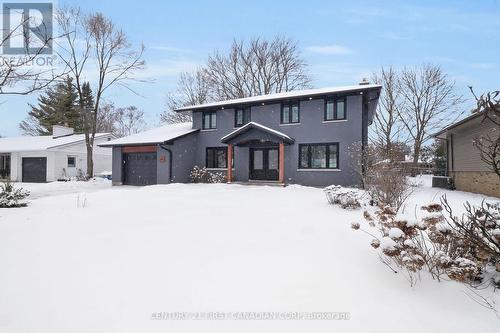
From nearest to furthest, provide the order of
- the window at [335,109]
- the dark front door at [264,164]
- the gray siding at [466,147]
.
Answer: the gray siding at [466,147] < the window at [335,109] < the dark front door at [264,164]

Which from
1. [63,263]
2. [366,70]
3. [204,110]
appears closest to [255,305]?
[63,263]

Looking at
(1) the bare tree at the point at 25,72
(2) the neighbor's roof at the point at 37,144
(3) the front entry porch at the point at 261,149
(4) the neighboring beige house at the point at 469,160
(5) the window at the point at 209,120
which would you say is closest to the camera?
(1) the bare tree at the point at 25,72

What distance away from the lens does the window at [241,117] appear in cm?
1873

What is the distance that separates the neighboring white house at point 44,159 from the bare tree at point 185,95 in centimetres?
920

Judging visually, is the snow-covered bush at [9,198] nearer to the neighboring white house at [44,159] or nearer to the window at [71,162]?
the neighboring white house at [44,159]

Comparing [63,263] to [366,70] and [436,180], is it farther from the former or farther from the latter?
[366,70]

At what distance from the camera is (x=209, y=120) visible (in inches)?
788

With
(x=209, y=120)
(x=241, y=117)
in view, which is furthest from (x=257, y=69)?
(x=241, y=117)

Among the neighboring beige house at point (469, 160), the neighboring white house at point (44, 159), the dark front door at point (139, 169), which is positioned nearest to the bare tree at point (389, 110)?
the neighboring beige house at point (469, 160)

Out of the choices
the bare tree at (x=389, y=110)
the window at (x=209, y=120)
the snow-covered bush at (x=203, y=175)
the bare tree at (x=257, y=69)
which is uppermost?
the bare tree at (x=257, y=69)

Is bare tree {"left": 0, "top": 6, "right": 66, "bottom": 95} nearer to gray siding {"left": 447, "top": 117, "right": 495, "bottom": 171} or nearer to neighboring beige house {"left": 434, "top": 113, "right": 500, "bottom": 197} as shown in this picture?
neighboring beige house {"left": 434, "top": 113, "right": 500, "bottom": 197}

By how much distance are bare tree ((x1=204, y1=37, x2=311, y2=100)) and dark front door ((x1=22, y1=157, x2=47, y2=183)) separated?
57.8ft

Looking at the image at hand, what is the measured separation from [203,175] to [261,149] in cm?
406

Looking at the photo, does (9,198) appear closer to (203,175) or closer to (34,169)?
(203,175)
